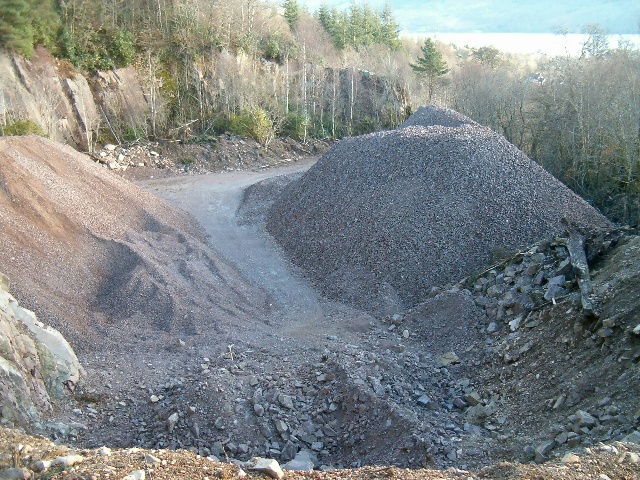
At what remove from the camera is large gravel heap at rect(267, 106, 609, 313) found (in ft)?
38.4

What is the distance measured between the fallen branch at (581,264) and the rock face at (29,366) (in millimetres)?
6886

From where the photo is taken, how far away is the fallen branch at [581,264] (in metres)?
7.93

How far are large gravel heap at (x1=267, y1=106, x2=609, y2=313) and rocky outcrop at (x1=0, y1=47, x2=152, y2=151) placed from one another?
10.7 meters

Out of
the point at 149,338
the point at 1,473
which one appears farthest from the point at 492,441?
the point at 149,338

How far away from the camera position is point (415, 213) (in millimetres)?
12539

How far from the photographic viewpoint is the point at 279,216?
49.5 feet

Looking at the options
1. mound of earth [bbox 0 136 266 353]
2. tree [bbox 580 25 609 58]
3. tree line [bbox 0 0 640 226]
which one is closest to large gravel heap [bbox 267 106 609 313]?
mound of earth [bbox 0 136 266 353]

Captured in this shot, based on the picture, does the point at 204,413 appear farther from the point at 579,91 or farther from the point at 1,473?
the point at 579,91

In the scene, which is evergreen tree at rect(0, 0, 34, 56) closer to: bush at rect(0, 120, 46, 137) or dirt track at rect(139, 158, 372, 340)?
bush at rect(0, 120, 46, 137)

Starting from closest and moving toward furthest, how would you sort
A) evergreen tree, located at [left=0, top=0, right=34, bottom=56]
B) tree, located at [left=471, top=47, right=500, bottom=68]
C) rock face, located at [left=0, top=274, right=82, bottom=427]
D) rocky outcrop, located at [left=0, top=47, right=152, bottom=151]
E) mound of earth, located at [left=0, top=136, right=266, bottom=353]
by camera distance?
rock face, located at [left=0, top=274, right=82, bottom=427] → mound of earth, located at [left=0, top=136, right=266, bottom=353] → rocky outcrop, located at [left=0, top=47, right=152, bottom=151] → evergreen tree, located at [left=0, top=0, right=34, bottom=56] → tree, located at [left=471, top=47, right=500, bottom=68]

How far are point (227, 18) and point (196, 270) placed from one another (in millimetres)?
19250

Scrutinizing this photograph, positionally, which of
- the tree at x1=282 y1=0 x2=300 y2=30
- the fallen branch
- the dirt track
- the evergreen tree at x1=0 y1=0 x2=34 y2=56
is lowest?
the dirt track

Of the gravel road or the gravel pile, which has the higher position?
the gravel pile

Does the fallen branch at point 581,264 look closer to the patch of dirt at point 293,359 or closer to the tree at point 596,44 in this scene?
the patch of dirt at point 293,359
